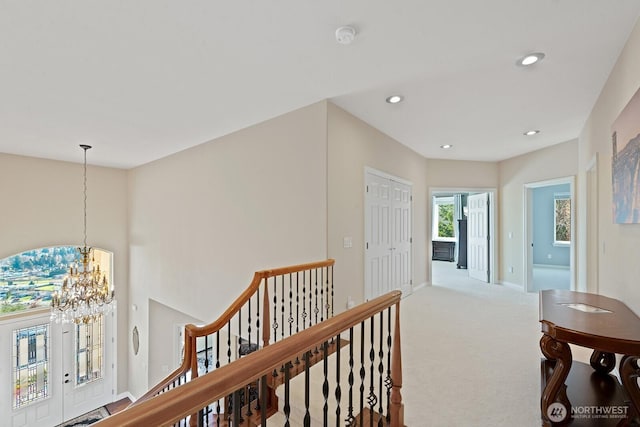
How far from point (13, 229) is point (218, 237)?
3723mm

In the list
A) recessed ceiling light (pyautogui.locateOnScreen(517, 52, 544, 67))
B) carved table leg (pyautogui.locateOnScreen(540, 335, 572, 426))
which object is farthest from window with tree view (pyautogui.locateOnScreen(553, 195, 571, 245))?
carved table leg (pyautogui.locateOnScreen(540, 335, 572, 426))

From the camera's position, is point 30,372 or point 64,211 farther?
point 64,211

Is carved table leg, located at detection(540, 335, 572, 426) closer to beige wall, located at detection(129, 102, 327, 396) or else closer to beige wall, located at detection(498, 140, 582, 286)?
beige wall, located at detection(129, 102, 327, 396)

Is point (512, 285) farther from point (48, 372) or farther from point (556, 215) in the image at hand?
point (48, 372)

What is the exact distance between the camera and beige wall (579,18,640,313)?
7.23 feet

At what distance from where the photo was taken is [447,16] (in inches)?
80.0

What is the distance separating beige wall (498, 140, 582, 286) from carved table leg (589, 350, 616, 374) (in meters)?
3.22

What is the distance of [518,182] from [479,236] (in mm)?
1374

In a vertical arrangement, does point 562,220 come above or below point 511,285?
above

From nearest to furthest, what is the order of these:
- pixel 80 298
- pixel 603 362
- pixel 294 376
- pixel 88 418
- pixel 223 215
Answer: pixel 603 362
pixel 294 376
pixel 223 215
pixel 80 298
pixel 88 418

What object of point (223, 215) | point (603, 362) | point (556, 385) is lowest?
point (603, 362)

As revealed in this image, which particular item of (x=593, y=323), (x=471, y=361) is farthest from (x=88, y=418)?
(x=593, y=323)

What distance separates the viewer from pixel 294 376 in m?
2.74

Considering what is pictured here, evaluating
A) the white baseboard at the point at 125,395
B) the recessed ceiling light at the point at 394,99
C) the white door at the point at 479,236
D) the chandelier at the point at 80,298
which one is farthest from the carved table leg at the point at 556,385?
the white baseboard at the point at 125,395
